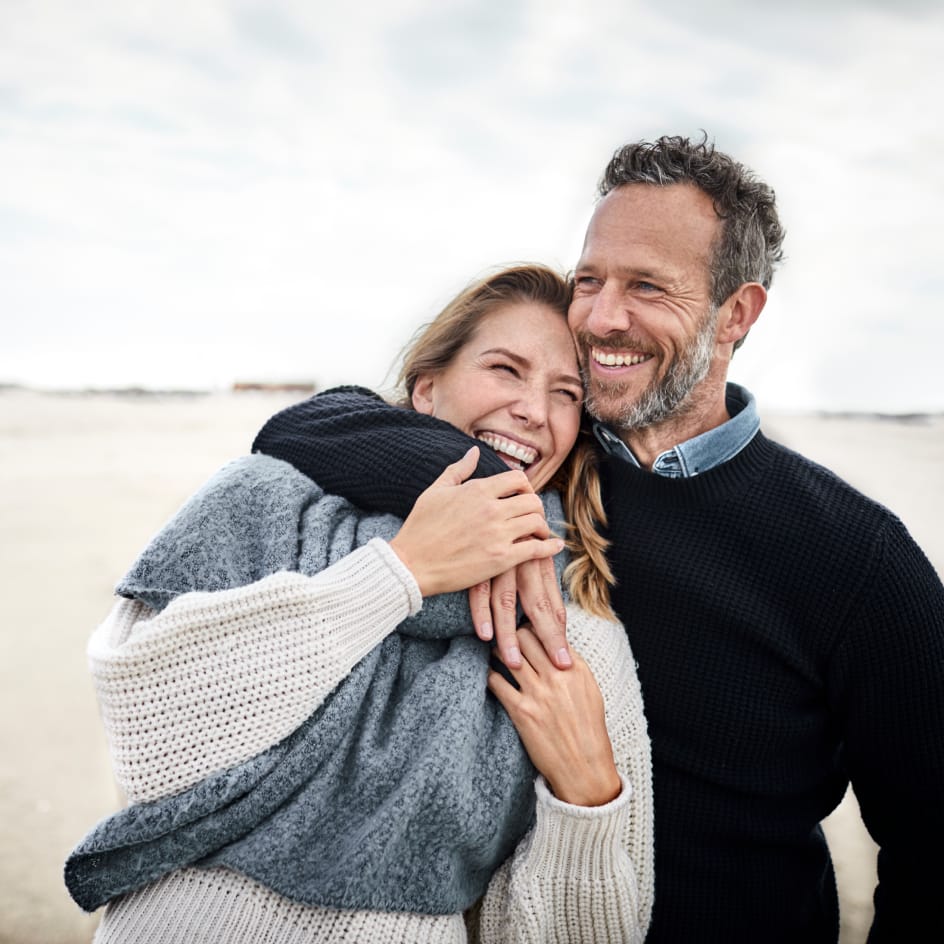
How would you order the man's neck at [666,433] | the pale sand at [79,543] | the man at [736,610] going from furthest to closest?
the pale sand at [79,543]
the man's neck at [666,433]
the man at [736,610]

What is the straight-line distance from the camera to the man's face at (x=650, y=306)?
6.50ft

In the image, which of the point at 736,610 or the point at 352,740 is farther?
the point at 736,610

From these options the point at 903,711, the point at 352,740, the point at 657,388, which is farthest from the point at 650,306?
the point at 352,740

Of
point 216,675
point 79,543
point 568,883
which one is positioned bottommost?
point 79,543

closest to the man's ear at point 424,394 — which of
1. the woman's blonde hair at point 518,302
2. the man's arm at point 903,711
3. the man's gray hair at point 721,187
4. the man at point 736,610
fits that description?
the woman's blonde hair at point 518,302

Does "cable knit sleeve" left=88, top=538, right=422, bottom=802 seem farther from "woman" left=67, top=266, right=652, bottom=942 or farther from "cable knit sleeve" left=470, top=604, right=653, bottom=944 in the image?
"cable knit sleeve" left=470, top=604, right=653, bottom=944

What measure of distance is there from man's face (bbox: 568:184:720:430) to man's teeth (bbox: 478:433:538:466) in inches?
8.1

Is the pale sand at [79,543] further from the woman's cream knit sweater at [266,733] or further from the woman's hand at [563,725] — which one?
the woman's hand at [563,725]

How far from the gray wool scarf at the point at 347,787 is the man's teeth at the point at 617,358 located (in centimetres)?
78

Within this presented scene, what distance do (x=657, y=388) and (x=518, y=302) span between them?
451 millimetres

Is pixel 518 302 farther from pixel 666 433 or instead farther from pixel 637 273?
pixel 666 433

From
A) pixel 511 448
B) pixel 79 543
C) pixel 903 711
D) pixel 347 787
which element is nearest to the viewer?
pixel 347 787

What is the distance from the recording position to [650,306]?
201 cm

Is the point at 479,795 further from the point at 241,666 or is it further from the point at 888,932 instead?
the point at 888,932
